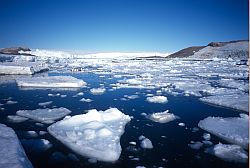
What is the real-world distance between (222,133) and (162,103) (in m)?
2.25

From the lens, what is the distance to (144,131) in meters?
A: 3.66

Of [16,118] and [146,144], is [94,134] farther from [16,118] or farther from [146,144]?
[16,118]

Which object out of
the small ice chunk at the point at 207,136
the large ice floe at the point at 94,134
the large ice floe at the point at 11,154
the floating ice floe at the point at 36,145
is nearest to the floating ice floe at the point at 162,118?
the large ice floe at the point at 94,134

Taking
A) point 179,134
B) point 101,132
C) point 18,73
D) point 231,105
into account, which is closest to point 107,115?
point 101,132

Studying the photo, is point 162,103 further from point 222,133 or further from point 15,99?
point 15,99

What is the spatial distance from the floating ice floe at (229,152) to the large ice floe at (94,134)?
1.14 metres

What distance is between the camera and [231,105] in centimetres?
520

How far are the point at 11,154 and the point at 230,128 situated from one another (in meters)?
2.94

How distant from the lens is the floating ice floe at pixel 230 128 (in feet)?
10.7

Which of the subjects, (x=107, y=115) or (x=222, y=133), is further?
(x=107, y=115)

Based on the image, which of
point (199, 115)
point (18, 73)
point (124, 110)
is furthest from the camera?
point (18, 73)

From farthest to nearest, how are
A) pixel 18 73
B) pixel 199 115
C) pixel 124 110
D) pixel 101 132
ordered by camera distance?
pixel 18 73 < pixel 124 110 < pixel 199 115 < pixel 101 132

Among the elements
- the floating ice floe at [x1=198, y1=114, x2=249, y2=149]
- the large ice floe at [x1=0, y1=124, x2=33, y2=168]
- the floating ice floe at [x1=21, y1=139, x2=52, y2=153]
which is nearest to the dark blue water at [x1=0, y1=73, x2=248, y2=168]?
the floating ice floe at [x1=21, y1=139, x2=52, y2=153]

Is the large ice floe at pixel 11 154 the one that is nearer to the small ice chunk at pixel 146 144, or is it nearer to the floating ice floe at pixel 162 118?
the small ice chunk at pixel 146 144
